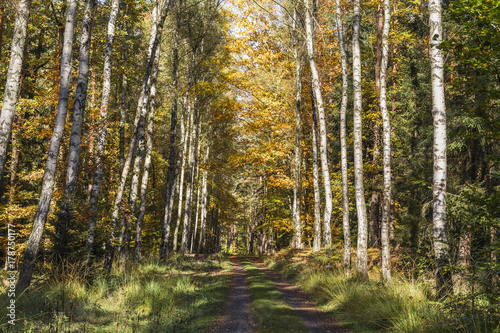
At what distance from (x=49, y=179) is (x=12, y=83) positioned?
250 centimetres

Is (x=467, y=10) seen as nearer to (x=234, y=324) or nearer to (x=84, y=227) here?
(x=234, y=324)

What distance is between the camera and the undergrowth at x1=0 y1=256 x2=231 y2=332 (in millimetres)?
5445

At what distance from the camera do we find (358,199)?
10492 millimetres

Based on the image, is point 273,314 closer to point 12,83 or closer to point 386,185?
point 386,185

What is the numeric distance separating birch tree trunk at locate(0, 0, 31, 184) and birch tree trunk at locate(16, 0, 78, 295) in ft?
2.95

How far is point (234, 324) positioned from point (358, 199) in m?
6.03

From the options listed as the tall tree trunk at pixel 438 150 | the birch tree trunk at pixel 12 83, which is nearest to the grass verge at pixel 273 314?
the tall tree trunk at pixel 438 150

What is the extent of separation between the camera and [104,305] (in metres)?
7.02

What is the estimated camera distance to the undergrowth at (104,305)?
214 inches

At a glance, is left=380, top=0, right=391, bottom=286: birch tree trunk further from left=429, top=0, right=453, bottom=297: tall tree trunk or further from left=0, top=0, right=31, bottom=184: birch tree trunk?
left=0, top=0, right=31, bottom=184: birch tree trunk

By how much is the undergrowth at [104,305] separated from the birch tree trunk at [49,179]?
409mm

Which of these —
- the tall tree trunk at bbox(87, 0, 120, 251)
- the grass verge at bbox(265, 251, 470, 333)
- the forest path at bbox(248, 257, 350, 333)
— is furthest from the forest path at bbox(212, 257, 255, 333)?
the tall tree trunk at bbox(87, 0, 120, 251)

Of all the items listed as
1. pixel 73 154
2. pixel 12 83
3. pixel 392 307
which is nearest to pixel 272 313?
pixel 392 307

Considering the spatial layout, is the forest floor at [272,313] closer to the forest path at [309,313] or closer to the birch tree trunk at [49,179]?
the forest path at [309,313]
